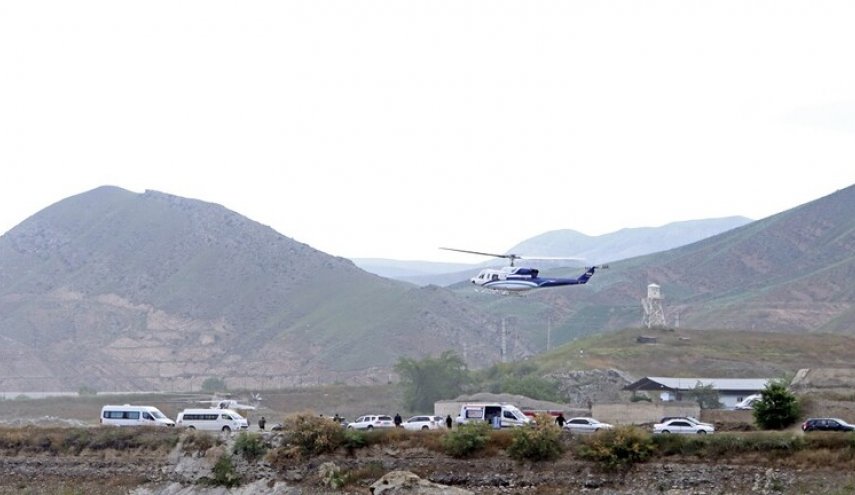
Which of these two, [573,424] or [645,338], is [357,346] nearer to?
[645,338]

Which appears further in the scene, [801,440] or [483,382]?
[483,382]

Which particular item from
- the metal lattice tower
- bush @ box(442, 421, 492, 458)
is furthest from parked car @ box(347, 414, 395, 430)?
the metal lattice tower

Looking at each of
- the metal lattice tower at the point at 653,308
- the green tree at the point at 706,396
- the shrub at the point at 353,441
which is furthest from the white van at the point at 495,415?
the metal lattice tower at the point at 653,308

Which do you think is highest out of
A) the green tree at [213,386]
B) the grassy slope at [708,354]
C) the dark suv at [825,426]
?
the grassy slope at [708,354]

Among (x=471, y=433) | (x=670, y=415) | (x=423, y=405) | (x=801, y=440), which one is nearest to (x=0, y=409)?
(x=423, y=405)

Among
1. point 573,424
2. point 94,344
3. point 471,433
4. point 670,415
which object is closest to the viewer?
point 471,433

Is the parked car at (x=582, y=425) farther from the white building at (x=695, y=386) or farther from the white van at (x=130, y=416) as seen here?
the white building at (x=695, y=386)

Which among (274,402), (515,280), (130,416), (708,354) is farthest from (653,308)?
(130,416)
